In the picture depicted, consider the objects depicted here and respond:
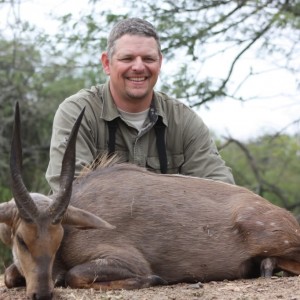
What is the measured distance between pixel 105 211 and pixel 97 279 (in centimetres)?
56

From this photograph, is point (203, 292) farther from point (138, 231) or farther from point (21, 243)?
point (21, 243)

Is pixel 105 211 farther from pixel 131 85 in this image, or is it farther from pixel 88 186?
pixel 131 85

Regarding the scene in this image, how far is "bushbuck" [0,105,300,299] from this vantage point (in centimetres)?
550

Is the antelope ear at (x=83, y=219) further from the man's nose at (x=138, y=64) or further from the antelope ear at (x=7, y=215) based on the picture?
the man's nose at (x=138, y=64)

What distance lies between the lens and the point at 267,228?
6480mm

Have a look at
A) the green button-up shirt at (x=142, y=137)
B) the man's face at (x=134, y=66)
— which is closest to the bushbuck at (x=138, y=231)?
the green button-up shirt at (x=142, y=137)

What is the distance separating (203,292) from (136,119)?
238 centimetres

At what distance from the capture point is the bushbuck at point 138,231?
18.0ft

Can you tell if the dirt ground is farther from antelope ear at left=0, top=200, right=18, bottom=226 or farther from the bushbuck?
antelope ear at left=0, top=200, right=18, bottom=226

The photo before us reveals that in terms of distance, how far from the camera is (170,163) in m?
7.68

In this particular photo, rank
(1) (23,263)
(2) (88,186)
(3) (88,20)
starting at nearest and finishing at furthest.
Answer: (1) (23,263) < (2) (88,186) < (3) (88,20)

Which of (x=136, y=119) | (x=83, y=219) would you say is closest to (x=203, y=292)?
(x=83, y=219)

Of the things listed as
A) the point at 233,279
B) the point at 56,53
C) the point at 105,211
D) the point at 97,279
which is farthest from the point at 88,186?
the point at 56,53

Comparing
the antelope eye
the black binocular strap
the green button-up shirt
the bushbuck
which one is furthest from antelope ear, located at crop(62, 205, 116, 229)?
the black binocular strap
